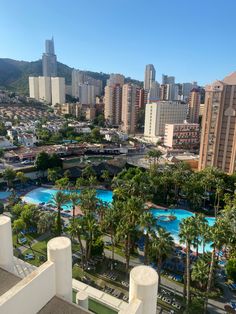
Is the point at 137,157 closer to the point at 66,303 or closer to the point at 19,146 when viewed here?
the point at 19,146

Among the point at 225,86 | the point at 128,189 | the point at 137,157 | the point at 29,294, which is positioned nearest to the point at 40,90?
the point at 137,157

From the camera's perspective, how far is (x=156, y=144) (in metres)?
111

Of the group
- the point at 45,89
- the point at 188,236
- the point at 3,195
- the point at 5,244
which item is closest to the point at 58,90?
the point at 45,89

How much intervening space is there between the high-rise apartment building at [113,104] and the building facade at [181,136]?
153 ft

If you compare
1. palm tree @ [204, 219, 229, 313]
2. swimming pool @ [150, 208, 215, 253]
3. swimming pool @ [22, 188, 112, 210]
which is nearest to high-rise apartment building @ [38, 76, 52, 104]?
swimming pool @ [22, 188, 112, 210]

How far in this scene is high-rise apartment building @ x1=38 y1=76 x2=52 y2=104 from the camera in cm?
18975

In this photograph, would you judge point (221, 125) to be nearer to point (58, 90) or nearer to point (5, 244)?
point (5, 244)

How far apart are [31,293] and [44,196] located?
51.7m

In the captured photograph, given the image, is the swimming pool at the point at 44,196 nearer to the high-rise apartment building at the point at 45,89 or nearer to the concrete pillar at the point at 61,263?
the concrete pillar at the point at 61,263

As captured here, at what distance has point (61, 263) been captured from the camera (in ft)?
30.8

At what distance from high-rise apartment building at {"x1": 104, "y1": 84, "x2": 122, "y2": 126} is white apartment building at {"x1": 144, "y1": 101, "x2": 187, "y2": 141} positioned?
2765 cm

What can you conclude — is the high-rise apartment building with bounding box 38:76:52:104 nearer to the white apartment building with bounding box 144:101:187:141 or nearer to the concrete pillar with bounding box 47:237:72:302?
the white apartment building with bounding box 144:101:187:141

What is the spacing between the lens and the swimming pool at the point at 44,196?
Answer: 54750mm

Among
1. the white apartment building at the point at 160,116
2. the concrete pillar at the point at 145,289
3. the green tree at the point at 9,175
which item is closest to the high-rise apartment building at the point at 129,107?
the white apartment building at the point at 160,116
